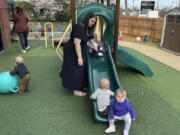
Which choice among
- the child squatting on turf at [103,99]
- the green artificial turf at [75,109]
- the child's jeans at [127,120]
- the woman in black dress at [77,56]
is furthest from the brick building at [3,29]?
the child's jeans at [127,120]

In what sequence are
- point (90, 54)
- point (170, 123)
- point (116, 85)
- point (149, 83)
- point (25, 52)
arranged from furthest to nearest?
1. point (25, 52)
2. point (149, 83)
3. point (90, 54)
4. point (116, 85)
5. point (170, 123)

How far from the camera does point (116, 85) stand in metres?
3.95

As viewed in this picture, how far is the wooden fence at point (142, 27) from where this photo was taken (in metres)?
13.5

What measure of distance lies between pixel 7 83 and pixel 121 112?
8.77 ft

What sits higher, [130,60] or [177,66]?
[130,60]

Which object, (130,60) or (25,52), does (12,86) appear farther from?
(25,52)

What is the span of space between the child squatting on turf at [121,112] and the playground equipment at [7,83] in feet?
8.03

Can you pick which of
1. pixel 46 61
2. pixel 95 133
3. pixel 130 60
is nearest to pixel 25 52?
pixel 46 61

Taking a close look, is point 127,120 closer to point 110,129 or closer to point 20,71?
point 110,129

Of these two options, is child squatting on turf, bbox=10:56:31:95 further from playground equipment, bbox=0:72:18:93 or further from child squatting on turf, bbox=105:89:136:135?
child squatting on turf, bbox=105:89:136:135

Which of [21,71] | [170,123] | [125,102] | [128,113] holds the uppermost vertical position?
[21,71]

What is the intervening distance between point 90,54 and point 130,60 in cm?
143

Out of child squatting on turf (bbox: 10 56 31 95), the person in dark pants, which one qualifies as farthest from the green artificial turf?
the person in dark pants

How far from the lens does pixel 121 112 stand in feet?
9.64
